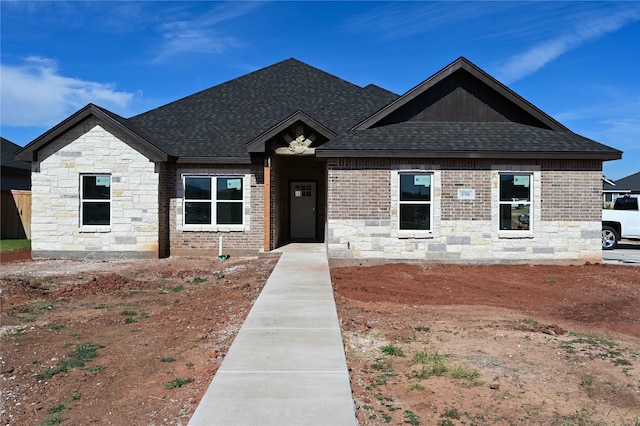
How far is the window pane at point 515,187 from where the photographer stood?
13750 millimetres

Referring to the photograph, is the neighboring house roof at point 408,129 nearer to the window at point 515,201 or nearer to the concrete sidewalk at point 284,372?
the window at point 515,201

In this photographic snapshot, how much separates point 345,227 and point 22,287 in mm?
8041

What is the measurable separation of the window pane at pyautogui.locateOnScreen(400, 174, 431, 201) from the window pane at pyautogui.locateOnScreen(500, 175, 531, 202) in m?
2.19

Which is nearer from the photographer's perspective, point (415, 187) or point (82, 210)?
point (415, 187)

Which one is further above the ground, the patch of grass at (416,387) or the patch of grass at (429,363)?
the patch of grass at (429,363)

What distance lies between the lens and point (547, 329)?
288 inches

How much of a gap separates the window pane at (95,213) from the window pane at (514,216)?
12413mm

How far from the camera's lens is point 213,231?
15.9 meters

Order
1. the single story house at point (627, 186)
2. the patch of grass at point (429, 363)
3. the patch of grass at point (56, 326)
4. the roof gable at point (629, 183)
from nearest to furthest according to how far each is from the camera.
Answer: the patch of grass at point (429, 363), the patch of grass at point (56, 326), the single story house at point (627, 186), the roof gable at point (629, 183)

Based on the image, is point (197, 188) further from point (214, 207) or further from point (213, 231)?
point (213, 231)

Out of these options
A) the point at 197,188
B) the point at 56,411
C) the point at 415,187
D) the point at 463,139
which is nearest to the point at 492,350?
the point at 56,411

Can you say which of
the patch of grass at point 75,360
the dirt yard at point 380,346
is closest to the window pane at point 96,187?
the dirt yard at point 380,346

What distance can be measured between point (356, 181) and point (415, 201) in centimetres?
183

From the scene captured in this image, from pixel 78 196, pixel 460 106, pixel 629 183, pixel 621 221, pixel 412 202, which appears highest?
pixel 460 106
